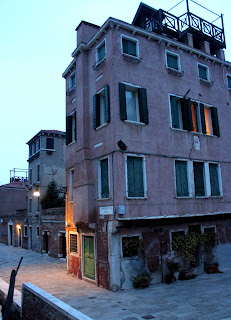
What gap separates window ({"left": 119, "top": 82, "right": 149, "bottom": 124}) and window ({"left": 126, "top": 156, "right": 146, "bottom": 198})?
1880 millimetres

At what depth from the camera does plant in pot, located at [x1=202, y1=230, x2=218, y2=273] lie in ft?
45.9

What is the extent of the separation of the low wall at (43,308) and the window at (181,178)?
7.43 metres

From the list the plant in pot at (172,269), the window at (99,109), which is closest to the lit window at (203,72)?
the window at (99,109)

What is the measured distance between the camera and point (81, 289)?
12.0 metres

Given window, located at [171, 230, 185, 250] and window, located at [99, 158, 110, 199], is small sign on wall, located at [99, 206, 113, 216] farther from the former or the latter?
window, located at [171, 230, 185, 250]

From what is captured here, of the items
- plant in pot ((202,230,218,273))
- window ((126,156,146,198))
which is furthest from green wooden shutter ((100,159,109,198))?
plant in pot ((202,230,218,273))

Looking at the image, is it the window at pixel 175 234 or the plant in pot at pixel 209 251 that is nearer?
the window at pixel 175 234

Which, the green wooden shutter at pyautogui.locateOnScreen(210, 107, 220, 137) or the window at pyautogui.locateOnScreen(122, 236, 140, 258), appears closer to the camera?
the window at pyautogui.locateOnScreen(122, 236, 140, 258)

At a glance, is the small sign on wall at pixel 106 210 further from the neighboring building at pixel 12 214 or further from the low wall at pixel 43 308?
the neighboring building at pixel 12 214

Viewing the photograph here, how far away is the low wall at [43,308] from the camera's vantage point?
7162 mm

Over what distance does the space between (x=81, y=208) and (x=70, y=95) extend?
674 centimetres

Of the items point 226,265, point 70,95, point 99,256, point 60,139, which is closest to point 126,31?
point 70,95

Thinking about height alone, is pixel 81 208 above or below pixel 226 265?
above

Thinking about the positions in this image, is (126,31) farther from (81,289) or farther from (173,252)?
(81,289)
